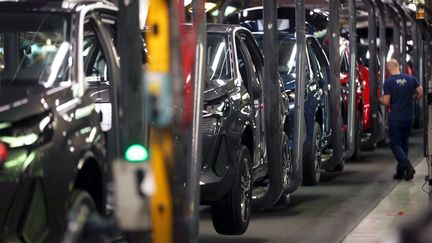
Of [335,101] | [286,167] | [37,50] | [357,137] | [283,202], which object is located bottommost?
[283,202]

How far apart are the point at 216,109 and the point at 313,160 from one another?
461 cm

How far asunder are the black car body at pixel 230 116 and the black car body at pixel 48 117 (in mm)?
1977

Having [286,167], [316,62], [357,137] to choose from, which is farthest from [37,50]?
[357,137]

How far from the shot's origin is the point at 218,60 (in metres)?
11.7

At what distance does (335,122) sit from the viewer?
16.0 meters

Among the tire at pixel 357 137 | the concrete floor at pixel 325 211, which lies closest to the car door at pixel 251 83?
the concrete floor at pixel 325 211

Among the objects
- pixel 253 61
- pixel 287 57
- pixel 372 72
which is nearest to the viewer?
pixel 253 61

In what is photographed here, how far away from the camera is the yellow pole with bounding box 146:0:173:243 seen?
A: 14.6ft

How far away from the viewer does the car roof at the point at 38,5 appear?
809 centimetres

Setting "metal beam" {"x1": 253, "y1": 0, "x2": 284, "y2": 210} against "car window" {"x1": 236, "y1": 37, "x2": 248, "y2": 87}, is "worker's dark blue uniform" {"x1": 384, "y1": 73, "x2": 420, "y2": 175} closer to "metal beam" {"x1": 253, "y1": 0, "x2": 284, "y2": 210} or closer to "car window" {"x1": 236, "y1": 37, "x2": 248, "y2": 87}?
"metal beam" {"x1": 253, "y1": 0, "x2": 284, "y2": 210}

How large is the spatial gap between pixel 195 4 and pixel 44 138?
1716 millimetres

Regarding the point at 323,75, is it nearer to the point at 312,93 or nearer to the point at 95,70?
the point at 312,93

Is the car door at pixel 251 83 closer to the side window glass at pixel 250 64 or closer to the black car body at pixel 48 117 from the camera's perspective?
the side window glass at pixel 250 64

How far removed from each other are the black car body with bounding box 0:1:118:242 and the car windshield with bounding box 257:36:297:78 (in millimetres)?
6675
